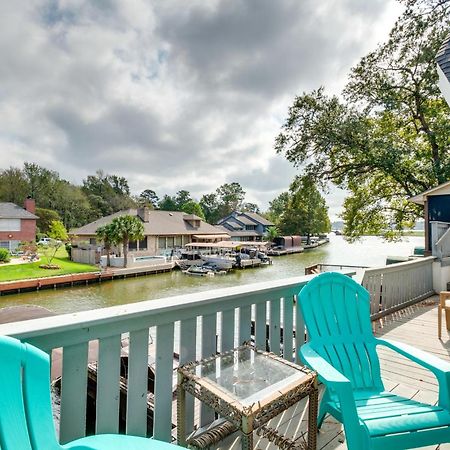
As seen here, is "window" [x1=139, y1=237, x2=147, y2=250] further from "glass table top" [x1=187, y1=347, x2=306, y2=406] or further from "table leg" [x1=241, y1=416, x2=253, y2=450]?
"table leg" [x1=241, y1=416, x2=253, y2=450]

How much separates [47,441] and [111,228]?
913 inches

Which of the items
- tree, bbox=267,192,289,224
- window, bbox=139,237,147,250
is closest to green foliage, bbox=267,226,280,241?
Result: tree, bbox=267,192,289,224

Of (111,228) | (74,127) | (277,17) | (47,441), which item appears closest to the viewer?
(47,441)

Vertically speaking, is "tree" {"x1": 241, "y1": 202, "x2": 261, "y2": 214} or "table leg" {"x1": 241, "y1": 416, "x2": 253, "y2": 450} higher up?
"tree" {"x1": 241, "y1": 202, "x2": 261, "y2": 214}

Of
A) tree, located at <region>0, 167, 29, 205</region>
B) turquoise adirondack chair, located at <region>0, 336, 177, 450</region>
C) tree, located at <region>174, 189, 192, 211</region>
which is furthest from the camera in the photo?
tree, located at <region>174, 189, 192, 211</region>

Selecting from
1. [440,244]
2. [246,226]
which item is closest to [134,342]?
[440,244]

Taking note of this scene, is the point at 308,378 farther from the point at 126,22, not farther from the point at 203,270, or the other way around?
the point at 203,270

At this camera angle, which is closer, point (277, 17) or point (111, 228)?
point (277, 17)

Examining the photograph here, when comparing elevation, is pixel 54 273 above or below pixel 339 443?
below

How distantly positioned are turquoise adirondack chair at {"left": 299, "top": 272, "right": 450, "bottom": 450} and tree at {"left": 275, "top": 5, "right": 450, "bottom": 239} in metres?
10.4

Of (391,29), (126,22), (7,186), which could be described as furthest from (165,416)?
(7,186)

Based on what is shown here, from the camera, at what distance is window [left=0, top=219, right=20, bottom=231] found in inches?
982

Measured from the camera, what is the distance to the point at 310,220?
47594 millimetres

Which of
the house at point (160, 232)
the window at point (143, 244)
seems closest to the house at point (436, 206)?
the house at point (160, 232)
